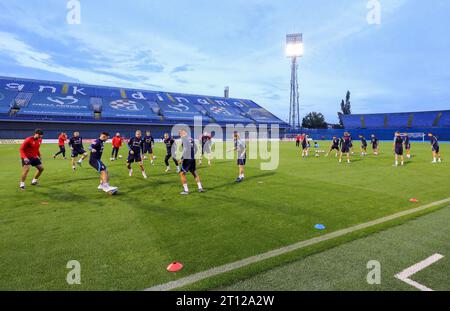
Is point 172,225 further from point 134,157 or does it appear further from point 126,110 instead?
point 126,110

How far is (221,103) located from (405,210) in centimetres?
7073

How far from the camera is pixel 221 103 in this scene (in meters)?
75.4

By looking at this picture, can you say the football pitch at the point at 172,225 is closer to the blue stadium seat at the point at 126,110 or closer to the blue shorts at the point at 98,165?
the blue shorts at the point at 98,165

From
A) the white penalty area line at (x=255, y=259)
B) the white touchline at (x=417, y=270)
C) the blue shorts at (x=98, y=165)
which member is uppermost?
the blue shorts at (x=98, y=165)

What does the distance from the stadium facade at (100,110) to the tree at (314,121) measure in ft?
69.4

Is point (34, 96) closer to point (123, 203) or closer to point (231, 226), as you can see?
point (123, 203)

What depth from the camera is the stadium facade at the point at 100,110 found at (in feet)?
152

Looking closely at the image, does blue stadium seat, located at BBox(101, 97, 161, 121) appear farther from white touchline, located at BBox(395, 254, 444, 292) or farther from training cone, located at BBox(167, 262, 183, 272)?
white touchline, located at BBox(395, 254, 444, 292)

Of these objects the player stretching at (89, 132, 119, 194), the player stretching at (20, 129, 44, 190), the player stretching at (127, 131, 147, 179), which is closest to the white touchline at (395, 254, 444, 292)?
the player stretching at (89, 132, 119, 194)

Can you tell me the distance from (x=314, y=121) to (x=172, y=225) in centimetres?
9095

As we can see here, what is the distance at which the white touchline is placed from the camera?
11.3 ft

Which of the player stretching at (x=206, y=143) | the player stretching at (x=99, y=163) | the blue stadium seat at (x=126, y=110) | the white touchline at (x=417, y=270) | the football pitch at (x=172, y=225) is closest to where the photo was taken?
the white touchline at (x=417, y=270)

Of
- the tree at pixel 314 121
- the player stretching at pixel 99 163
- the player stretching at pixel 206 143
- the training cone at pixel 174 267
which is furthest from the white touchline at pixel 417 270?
the tree at pixel 314 121

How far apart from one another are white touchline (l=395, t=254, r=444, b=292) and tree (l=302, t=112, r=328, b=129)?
292 ft
